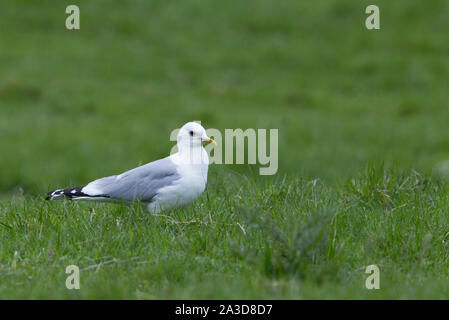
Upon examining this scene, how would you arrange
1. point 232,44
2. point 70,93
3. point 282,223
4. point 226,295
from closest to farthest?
1. point 226,295
2. point 282,223
3. point 70,93
4. point 232,44

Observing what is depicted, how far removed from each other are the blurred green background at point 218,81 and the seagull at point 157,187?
23.0 feet

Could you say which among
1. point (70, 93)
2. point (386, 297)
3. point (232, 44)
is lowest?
point (386, 297)

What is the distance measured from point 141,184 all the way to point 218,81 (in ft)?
43.0

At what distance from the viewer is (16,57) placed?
19109 mm

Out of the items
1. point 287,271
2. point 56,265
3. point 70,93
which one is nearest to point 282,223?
point 287,271

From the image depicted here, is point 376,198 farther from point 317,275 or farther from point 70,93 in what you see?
point 70,93

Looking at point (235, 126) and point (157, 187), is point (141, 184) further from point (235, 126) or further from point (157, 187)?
point (235, 126)

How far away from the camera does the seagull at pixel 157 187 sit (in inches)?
243

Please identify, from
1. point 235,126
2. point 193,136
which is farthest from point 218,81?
point 193,136

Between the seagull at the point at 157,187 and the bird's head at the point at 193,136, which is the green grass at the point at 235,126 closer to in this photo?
the seagull at the point at 157,187

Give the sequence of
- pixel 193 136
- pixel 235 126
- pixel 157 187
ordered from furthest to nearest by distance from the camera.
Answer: pixel 235 126 → pixel 193 136 → pixel 157 187

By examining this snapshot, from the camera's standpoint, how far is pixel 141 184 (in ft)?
20.6

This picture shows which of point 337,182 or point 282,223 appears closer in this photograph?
point 282,223

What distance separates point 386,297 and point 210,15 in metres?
17.8
